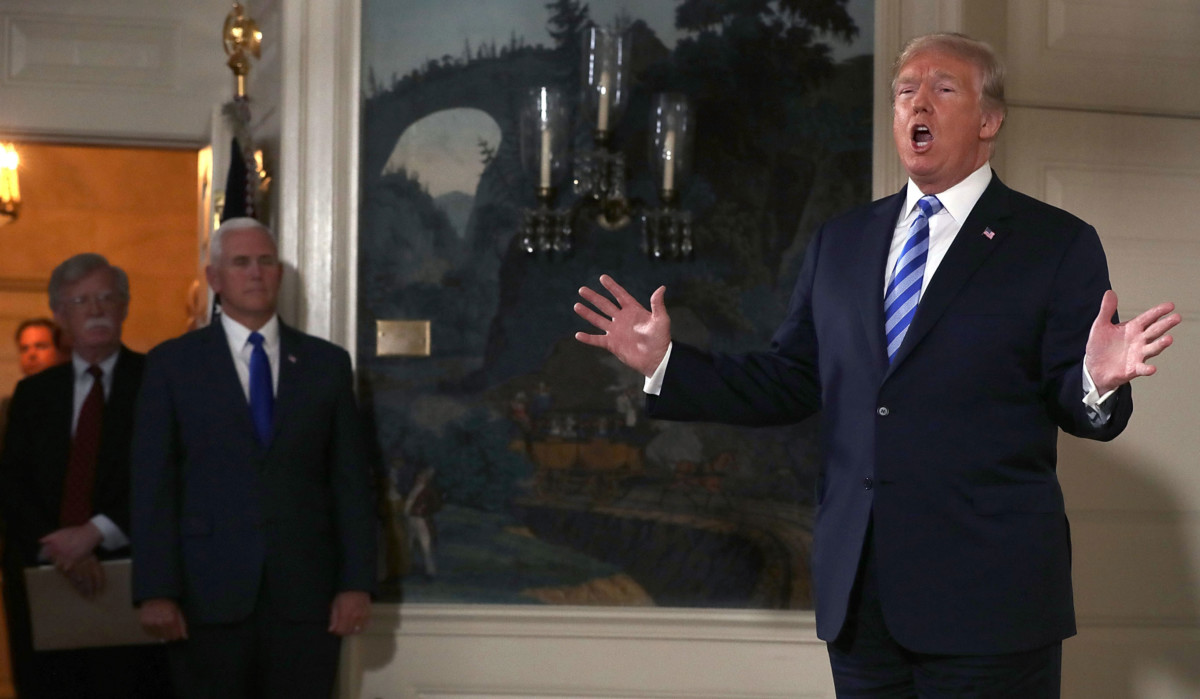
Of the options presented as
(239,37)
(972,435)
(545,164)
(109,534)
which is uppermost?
(239,37)

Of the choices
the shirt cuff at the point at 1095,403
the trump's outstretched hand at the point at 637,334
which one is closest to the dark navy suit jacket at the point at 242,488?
the trump's outstretched hand at the point at 637,334

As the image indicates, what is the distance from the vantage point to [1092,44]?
367 cm

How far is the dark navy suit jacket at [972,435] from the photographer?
1.82m

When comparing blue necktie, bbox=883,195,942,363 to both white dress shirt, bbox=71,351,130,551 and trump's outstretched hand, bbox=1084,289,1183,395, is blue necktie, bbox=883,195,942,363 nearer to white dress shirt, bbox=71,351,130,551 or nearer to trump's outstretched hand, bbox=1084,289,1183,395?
trump's outstretched hand, bbox=1084,289,1183,395

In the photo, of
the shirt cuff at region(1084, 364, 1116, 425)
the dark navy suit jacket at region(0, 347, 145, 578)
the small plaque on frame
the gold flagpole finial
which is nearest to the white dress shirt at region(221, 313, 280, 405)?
the small plaque on frame

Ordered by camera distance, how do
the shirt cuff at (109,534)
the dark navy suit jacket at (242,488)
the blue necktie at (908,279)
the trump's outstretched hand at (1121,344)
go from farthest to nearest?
1. the shirt cuff at (109,534)
2. the dark navy suit jacket at (242,488)
3. the blue necktie at (908,279)
4. the trump's outstretched hand at (1121,344)

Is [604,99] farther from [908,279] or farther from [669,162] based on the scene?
[908,279]

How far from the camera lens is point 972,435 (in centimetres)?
186

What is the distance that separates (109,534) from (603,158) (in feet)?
A: 6.02

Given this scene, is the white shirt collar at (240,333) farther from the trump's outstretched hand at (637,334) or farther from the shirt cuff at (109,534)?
the trump's outstretched hand at (637,334)

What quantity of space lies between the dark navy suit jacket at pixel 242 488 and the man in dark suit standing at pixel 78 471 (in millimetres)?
555

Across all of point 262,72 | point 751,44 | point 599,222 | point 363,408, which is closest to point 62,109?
point 262,72

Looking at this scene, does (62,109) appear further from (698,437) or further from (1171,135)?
(1171,135)

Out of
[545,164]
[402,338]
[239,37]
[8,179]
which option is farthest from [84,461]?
[8,179]
